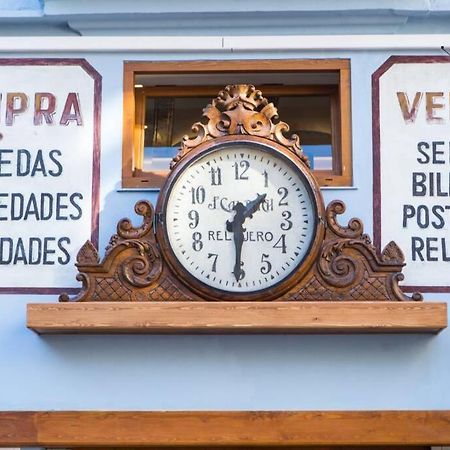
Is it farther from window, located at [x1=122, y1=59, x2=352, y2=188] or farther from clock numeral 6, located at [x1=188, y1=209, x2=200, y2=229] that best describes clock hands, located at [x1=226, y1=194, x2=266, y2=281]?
window, located at [x1=122, y1=59, x2=352, y2=188]

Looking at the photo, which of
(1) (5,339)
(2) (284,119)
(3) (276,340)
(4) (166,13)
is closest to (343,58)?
(2) (284,119)

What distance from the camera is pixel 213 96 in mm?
7672

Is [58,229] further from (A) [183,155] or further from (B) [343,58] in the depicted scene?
(B) [343,58]

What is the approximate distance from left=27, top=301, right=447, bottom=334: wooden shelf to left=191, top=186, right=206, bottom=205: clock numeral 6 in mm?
587

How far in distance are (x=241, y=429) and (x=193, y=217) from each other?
3.63ft

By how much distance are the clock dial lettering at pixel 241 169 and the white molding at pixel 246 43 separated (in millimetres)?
647

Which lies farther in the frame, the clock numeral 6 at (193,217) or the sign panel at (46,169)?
the sign panel at (46,169)

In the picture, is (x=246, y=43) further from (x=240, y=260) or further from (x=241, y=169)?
(x=240, y=260)

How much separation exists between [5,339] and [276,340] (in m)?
1.41

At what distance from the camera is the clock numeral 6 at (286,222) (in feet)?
23.4

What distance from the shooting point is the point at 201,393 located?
707 cm

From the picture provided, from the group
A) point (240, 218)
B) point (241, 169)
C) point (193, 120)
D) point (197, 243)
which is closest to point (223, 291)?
point (197, 243)

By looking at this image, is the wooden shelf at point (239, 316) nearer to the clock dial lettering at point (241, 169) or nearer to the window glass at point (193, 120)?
the clock dial lettering at point (241, 169)

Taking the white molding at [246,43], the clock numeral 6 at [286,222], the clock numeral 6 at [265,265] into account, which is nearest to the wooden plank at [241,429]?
the clock numeral 6 at [265,265]
